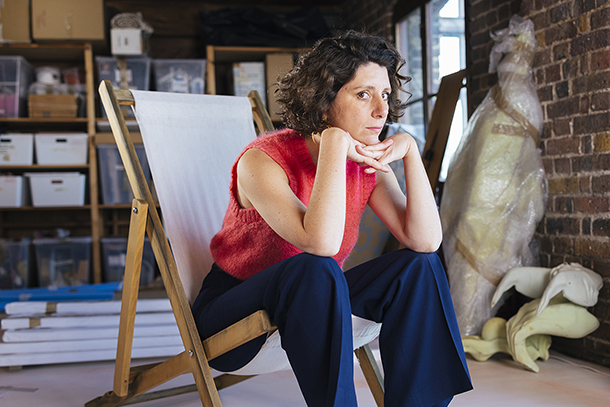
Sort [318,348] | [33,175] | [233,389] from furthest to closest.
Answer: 1. [33,175]
2. [233,389]
3. [318,348]

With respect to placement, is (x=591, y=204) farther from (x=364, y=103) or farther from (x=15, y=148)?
(x=15, y=148)

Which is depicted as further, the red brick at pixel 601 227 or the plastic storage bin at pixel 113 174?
the plastic storage bin at pixel 113 174

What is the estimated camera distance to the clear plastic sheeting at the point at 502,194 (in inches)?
87.4

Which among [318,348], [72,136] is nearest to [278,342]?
[318,348]

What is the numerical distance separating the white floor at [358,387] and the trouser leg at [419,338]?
55 cm

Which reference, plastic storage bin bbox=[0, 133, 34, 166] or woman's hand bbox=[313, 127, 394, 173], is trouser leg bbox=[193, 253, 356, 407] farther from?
plastic storage bin bbox=[0, 133, 34, 166]

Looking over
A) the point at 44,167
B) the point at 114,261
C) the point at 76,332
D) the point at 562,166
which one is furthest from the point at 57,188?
the point at 562,166

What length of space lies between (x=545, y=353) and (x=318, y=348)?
4.55 feet

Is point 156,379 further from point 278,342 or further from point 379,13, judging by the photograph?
point 379,13

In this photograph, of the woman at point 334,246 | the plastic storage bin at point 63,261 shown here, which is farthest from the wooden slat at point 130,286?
the plastic storage bin at point 63,261

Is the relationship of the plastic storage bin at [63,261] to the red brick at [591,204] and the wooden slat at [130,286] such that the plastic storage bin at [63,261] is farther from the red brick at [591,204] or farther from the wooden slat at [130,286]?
the red brick at [591,204]

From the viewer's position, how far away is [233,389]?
6.09 ft

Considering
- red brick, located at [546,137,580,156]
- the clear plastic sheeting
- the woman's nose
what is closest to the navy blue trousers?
the woman's nose

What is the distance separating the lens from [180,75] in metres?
3.86
